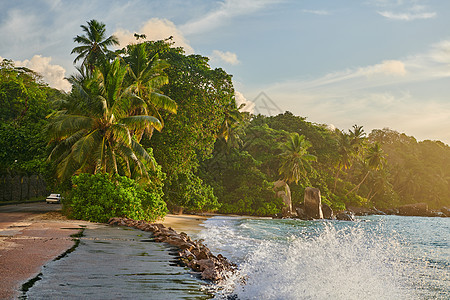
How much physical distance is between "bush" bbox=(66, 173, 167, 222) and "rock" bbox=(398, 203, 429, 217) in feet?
187

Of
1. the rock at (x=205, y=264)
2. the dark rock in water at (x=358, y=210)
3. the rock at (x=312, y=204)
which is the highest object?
the rock at (x=205, y=264)

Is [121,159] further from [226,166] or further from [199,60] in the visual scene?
[226,166]

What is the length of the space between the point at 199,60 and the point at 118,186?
52.8ft

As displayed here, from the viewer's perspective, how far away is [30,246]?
8.80 meters

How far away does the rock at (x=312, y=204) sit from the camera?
147 feet

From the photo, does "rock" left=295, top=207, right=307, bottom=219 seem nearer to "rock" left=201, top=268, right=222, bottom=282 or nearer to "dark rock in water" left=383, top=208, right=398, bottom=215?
"dark rock in water" left=383, top=208, right=398, bottom=215

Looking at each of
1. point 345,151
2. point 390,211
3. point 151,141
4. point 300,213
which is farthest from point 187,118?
point 390,211

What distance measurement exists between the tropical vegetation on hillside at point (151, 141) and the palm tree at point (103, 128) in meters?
0.06

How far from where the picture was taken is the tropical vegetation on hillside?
63.1ft

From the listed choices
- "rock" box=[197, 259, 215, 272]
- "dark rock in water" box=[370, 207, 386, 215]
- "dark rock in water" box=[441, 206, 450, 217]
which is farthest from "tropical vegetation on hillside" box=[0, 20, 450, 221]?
"dark rock in water" box=[441, 206, 450, 217]

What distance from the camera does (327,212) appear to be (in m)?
47.7

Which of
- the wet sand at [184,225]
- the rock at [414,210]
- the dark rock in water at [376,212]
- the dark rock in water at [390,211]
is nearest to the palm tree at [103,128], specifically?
the wet sand at [184,225]

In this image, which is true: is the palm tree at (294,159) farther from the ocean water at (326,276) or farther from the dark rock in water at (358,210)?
the ocean water at (326,276)

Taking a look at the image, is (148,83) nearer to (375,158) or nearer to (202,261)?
(202,261)
